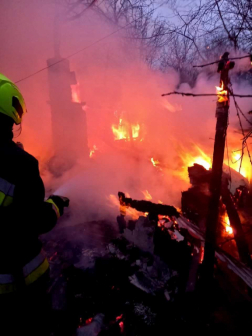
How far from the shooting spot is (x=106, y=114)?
17.9m

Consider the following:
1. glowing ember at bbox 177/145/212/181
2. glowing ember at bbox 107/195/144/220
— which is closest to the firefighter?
glowing ember at bbox 107/195/144/220

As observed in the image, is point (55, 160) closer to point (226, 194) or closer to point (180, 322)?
point (226, 194)

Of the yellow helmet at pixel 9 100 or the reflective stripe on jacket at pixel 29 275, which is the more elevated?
the yellow helmet at pixel 9 100

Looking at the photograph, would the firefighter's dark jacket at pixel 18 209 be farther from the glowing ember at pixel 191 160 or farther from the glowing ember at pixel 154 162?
the glowing ember at pixel 154 162

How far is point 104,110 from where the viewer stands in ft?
57.4

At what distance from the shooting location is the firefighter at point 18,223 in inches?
70.6

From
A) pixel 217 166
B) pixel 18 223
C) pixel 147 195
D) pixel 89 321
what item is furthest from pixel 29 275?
pixel 147 195

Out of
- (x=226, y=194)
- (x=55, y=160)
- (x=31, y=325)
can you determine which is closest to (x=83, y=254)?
(x=31, y=325)

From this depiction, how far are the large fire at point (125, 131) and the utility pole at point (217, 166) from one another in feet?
48.0

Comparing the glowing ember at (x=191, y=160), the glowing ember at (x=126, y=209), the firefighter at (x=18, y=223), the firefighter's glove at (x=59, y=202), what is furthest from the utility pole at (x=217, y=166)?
the glowing ember at (x=191, y=160)

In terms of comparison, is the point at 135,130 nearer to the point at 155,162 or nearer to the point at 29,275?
the point at 155,162

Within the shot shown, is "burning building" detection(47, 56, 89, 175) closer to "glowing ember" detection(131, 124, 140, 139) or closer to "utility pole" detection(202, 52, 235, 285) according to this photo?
"glowing ember" detection(131, 124, 140, 139)

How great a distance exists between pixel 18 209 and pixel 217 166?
399 cm

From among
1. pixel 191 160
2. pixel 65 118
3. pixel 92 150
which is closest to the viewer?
pixel 65 118
